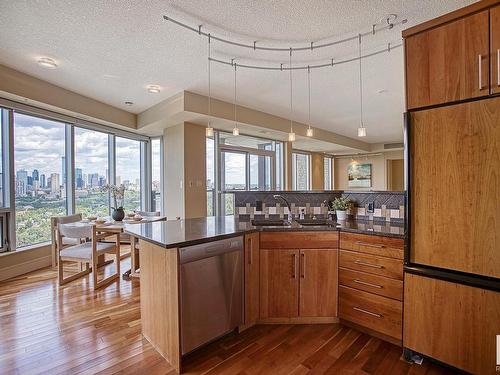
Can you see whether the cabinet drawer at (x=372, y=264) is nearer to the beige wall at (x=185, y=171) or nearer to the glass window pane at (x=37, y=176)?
the beige wall at (x=185, y=171)

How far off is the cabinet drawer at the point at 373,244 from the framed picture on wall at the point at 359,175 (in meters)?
9.04

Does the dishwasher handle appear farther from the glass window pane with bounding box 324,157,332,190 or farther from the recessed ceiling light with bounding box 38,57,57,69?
the glass window pane with bounding box 324,157,332,190

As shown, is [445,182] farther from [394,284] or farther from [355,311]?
[355,311]

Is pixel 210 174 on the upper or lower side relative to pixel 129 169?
lower

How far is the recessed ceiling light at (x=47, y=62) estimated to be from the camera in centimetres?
299

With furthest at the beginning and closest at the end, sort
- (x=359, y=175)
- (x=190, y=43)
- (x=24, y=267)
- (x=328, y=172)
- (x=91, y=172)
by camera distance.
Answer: (x=328, y=172) → (x=359, y=175) → (x=91, y=172) → (x=24, y=267) → (x=190, y=43)

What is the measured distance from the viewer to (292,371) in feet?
5.90

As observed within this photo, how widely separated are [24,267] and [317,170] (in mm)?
8286

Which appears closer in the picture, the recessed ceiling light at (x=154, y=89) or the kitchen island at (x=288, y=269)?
the kitchen island at (x=288, y=269)

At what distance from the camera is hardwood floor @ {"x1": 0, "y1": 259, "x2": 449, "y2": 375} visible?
71.8 inches

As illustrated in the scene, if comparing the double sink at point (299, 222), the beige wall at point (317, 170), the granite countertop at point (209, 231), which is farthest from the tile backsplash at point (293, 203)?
the beige wall at point (317, 170)

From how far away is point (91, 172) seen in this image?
490 cm

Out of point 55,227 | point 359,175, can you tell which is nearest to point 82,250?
point 55,227

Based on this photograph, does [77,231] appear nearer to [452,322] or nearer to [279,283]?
[279,283]
